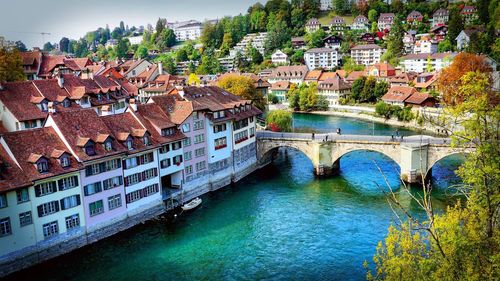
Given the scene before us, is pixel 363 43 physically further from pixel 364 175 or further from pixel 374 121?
pixel 364 175

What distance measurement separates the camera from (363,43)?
161 meters

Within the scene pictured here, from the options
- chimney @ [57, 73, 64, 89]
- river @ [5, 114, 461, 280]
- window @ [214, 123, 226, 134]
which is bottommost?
river @ [5, 114, 461, 280]

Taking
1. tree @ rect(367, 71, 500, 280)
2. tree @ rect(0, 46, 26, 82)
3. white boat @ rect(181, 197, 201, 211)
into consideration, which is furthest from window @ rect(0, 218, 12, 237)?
tree @ rect(0, 46, 26, 82)

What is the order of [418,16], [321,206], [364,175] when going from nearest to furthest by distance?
[321,206] → [364,175] → [418,16]

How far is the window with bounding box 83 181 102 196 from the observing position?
3897cm

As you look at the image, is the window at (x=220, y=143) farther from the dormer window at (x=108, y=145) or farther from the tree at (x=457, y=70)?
the tree at (x=457, y=70)

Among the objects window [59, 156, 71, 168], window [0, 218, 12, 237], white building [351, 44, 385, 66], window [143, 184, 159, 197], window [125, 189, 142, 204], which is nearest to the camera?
window [0, 218, 12, 237]

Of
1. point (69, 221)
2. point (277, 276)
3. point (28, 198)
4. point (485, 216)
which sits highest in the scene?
point (485, 216)

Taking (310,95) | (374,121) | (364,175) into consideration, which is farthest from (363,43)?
(364,175)

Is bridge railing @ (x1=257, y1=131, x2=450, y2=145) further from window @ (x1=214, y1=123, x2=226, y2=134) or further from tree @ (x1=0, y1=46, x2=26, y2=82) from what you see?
tree @ (x1=0, y1=46, x2=26, y2=82)

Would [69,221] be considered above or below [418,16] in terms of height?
below

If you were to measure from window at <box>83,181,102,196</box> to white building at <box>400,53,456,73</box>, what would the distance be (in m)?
100

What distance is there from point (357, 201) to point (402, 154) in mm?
9388

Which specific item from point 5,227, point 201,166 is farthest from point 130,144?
point 5,227
